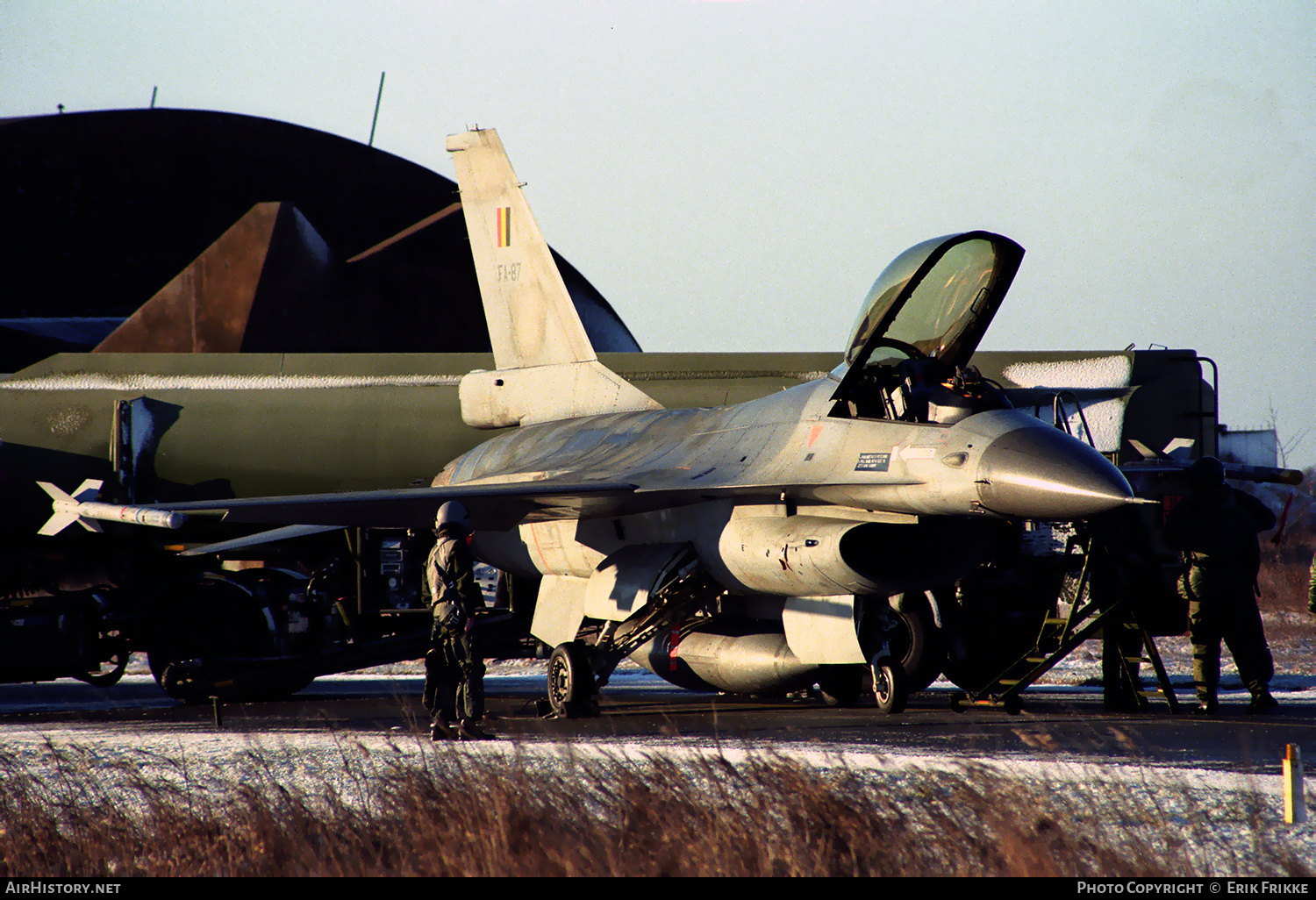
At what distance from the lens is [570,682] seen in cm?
987

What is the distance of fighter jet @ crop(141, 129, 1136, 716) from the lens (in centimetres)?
831

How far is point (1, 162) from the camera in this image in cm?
2461

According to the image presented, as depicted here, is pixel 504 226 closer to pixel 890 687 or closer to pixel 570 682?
pixel 570 682

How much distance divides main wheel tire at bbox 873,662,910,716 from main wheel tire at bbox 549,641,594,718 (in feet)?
7.61

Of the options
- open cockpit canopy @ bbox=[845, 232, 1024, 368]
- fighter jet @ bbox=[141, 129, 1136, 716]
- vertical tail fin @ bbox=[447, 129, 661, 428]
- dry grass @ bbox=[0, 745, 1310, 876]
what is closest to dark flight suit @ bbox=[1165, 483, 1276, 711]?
fighter jet @ bbox=[141, 129, 1136, 716]

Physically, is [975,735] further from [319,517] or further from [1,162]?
[1,162]

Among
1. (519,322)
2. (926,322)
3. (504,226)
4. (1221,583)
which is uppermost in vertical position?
(504,226)

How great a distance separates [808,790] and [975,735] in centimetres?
328

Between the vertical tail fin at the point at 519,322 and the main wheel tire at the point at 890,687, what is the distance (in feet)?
13.7

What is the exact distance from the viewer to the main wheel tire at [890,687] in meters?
9.39

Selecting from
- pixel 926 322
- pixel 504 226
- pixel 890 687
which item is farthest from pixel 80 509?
pixel 926 322

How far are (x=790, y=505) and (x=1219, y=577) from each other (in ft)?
12.0

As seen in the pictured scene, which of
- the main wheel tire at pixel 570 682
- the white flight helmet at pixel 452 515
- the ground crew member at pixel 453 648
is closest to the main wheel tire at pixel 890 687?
the main wheel tire at pixel 570 682

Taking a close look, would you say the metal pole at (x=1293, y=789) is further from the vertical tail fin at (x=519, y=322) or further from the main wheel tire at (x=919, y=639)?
the vertical tail fin at (x=519, y=322)
